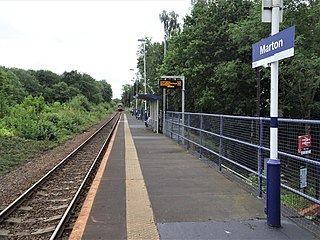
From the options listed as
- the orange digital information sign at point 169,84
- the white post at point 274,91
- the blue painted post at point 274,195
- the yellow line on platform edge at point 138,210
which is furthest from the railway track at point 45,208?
the orange digital information sign at point 169,84

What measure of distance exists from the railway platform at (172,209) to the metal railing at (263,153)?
1.41 feet

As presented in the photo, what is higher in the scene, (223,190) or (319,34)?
(319,34)

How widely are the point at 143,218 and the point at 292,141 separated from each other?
287cm

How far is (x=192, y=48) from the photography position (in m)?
30.1

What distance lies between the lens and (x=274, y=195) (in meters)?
5.47

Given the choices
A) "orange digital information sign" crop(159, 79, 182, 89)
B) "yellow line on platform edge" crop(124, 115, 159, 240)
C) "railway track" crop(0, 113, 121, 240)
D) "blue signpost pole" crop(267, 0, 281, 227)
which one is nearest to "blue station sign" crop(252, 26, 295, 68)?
"blue signpost pole" crop(267, 0, 281, 227)

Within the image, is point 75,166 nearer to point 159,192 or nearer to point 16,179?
point 16,179

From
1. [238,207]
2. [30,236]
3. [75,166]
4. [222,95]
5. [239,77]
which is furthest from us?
[222,95]

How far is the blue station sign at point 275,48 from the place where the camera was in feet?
16.6

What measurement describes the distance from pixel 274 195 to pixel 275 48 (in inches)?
78.6

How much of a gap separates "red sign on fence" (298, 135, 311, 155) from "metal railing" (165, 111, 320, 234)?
82 mm

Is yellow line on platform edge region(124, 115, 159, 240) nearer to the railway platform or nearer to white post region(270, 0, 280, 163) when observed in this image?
the railway platform

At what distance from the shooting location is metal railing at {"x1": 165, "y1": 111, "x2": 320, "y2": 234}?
→ 6036 mm

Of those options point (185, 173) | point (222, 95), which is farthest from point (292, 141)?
point (222, 95)
